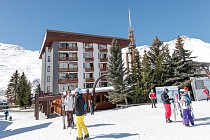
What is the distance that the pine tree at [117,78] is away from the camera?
89.8 feet

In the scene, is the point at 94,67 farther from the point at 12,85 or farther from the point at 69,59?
the point at 12,85

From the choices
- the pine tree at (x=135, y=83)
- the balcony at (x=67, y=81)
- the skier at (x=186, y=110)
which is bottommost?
the skier at (x=186, y=110)

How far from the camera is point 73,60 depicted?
145 feet

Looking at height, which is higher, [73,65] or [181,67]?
[73,65]

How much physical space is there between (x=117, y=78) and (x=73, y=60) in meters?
19.3

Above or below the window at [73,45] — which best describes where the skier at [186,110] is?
below

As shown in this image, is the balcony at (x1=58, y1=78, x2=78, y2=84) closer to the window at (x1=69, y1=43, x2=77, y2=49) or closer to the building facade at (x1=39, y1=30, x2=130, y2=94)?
the building facade at (x1=39, y1=30, x2=130, y2=94)

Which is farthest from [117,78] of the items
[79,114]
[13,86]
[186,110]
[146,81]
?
[13,86]

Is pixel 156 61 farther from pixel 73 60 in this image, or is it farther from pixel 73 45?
pixel 73 45

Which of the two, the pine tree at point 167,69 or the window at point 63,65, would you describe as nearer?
the pine tree at point 167,69

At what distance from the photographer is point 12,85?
238 feet

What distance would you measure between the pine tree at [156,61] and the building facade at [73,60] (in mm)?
16082

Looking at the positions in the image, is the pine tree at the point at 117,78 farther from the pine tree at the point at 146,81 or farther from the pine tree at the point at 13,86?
the pine tree at the point at 13,86

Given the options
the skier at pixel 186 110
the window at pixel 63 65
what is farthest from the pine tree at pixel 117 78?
the skier at pixel 186 110
